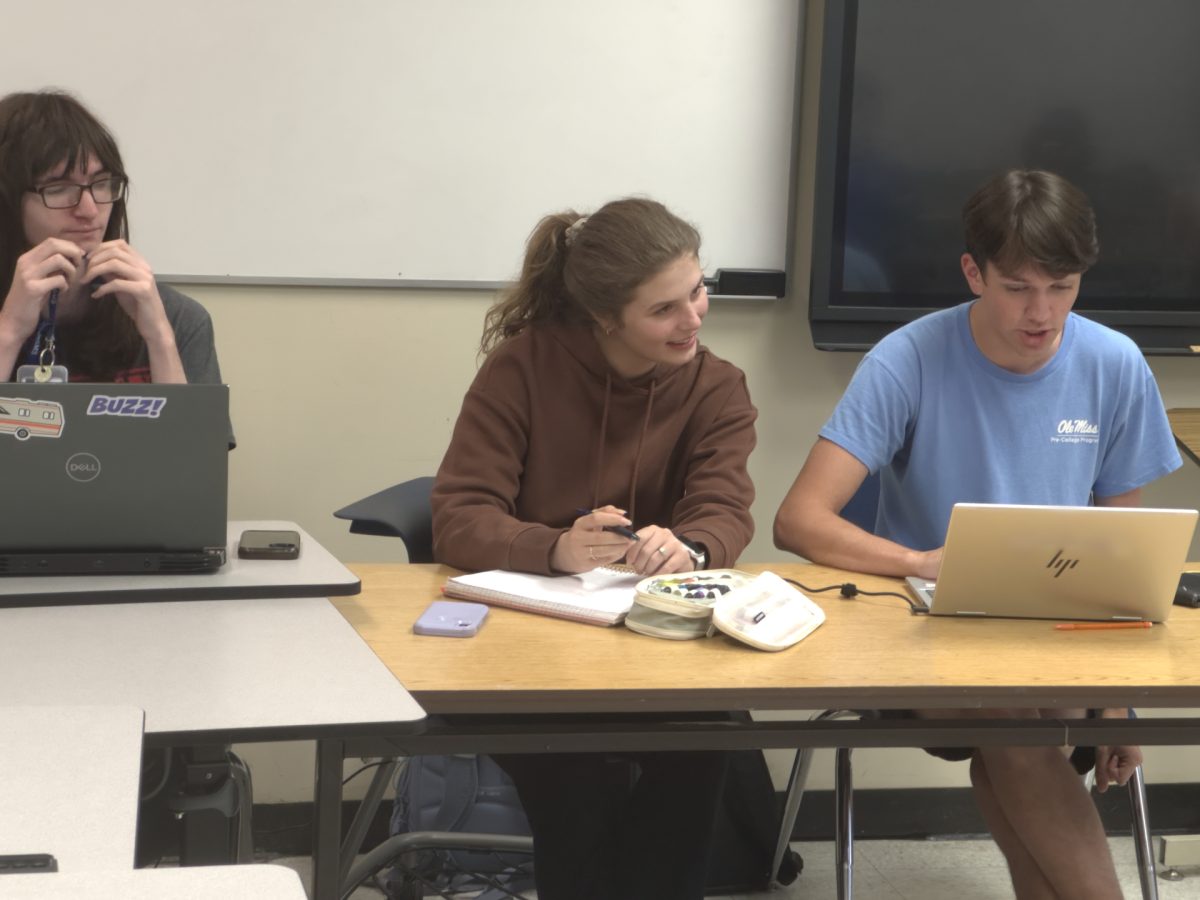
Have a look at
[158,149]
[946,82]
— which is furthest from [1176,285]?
[158,149]

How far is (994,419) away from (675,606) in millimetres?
790

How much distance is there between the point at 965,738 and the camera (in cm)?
161

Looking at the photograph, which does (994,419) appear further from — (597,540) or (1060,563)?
(597,540)

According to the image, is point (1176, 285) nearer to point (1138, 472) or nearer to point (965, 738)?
point (1138, 472)

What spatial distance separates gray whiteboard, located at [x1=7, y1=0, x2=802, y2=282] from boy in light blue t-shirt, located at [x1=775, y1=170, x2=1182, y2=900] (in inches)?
26.4

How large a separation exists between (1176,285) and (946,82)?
65 centimetres

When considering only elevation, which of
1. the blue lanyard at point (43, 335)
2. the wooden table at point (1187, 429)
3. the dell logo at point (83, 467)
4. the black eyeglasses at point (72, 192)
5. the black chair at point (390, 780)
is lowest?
the black chair at point (390, 780)

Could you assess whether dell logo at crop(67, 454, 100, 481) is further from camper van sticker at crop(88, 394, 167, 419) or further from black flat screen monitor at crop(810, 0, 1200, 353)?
black flat screen monitor at crop(810, 0, 1200, 353)

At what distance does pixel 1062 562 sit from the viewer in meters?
1.66

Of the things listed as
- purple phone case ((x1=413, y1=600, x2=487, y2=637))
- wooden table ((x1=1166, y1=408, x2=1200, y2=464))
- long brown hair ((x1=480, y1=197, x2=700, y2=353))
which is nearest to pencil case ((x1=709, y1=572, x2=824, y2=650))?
purple phone case ((x1=413, y1=600, x2=487, y2=637))

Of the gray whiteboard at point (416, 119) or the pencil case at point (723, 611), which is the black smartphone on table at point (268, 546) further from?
the gray whiteboard at point (416, 119)

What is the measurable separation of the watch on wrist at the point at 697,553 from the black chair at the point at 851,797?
0.27 m

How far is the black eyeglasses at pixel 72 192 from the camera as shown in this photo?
2031 millimetres

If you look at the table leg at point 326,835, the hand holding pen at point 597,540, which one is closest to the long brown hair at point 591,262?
the hand holding pen at point 597,540
